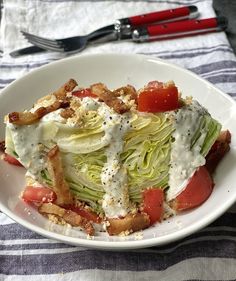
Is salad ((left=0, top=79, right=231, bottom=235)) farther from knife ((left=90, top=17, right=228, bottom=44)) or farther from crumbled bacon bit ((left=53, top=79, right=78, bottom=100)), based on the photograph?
knife ((left=90, top=17, right=228, bottom=44))

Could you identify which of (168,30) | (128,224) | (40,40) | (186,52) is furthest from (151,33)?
(128,224)

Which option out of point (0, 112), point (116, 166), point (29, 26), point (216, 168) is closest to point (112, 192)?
point (116, 166)

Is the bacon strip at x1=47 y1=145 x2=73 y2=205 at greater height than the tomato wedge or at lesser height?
lesser

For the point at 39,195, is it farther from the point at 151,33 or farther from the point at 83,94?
the point at 151,33

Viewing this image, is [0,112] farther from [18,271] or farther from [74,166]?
[18,271]

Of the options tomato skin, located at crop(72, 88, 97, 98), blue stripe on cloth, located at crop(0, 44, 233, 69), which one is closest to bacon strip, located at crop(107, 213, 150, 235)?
tomato skin, located at crop(72, 88, 97, 98)

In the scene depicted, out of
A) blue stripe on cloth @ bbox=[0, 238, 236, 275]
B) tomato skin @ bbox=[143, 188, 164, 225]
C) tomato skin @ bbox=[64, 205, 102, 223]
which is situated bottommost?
blue stripe on cloth @ bbox=[0, 238, 236, 275]

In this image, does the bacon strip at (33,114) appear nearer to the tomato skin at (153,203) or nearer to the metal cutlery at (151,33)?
the tomato skin at (153,203)

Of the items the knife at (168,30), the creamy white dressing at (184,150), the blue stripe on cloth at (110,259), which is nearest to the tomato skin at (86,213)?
the blue stripe on cloth at (110,259)
